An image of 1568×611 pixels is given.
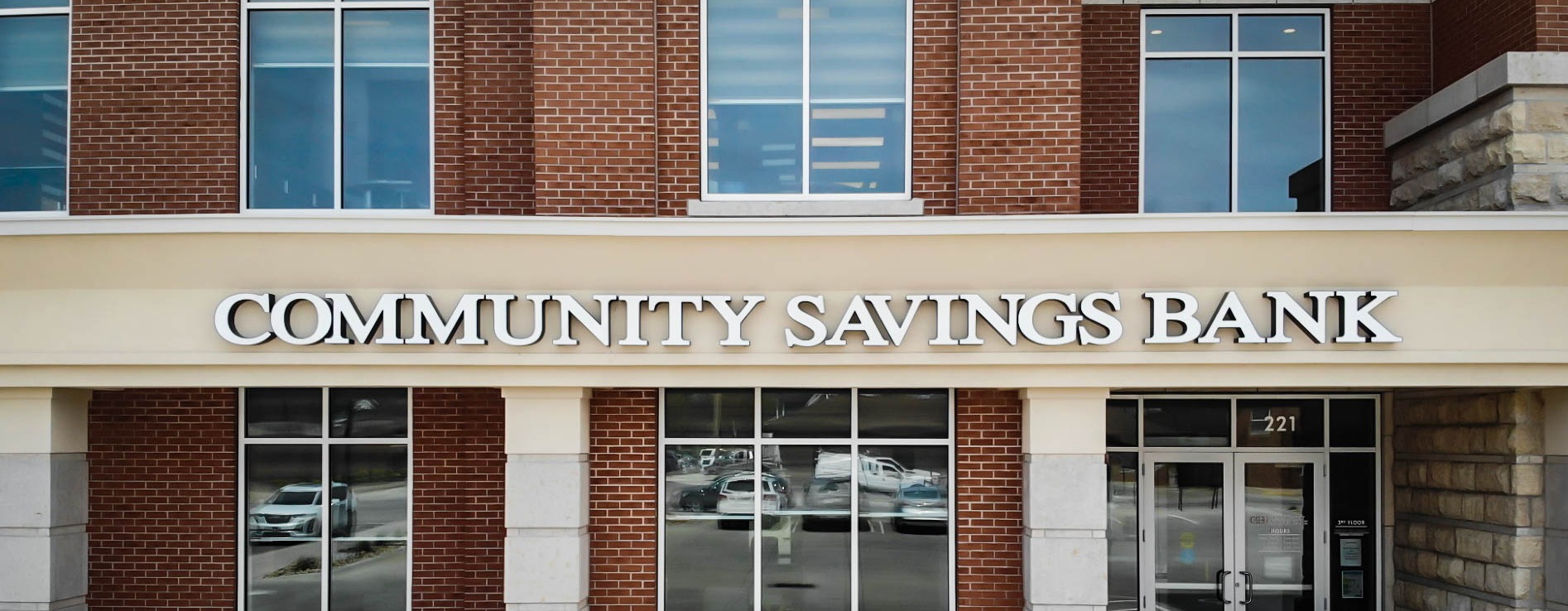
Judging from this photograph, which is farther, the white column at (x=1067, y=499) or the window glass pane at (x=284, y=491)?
the window glass pane at (x=284, y=491)

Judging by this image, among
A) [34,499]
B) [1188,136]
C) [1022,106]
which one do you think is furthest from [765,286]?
[34,499]

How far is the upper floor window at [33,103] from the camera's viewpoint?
10984mm

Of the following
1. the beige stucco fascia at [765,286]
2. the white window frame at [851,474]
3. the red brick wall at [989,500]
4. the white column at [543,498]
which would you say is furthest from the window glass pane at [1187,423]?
the white column at [543,498]

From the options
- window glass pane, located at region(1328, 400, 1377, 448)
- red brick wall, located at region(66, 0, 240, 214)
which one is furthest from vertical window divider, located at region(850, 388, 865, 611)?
red brick wall, located at region(66, 0, 240, 214)

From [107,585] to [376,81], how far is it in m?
5.44

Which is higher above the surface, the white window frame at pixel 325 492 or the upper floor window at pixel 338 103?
the upper floor window at pixel 338 103

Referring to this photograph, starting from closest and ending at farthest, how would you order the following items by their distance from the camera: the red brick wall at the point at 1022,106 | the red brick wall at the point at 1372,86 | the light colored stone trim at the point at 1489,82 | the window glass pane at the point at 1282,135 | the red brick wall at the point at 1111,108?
the light colored stone trim at the point at 1489,82 < the red brick wall at the point at 1022,106 < the red brick wall at the point at 1111,108 < the red brick wall at the point at 1372,86 < the window glass pane at the point at 1282,135

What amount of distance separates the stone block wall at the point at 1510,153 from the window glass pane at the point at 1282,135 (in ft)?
4.58

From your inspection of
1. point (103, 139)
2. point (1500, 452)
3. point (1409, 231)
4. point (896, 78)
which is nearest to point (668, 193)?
point (896, 78)

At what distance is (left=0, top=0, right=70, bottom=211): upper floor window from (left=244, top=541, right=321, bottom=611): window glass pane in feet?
13.0

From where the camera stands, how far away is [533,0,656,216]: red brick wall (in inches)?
387

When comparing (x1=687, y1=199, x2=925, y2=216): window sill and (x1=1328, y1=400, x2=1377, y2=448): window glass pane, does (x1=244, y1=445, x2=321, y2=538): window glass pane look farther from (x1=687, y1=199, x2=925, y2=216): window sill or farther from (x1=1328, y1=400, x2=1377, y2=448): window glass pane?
(x1=1328, y1=400, x2=1377, y2=448): window glass pane

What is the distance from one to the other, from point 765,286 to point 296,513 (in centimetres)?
522

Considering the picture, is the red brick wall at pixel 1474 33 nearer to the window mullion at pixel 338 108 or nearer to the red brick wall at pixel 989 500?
the red brick wall at pixel 989 500
